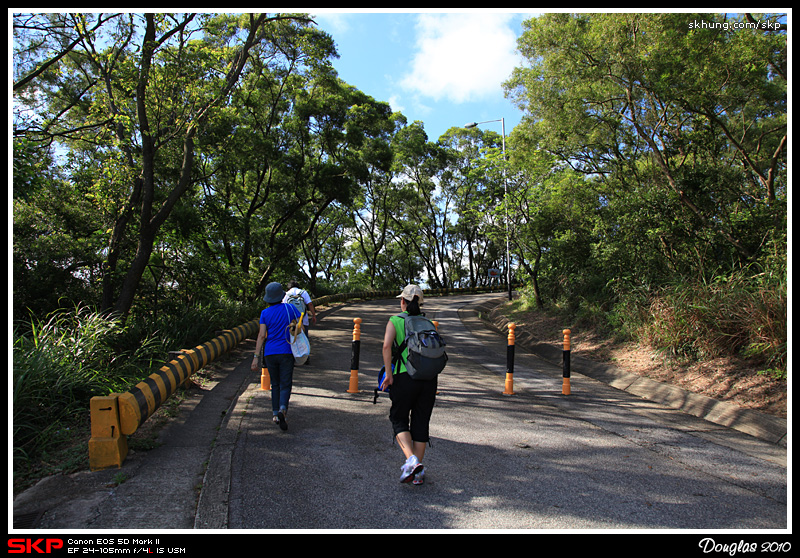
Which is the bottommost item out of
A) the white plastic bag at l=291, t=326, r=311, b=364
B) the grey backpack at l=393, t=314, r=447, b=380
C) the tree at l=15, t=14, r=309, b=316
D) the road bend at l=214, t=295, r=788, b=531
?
the road bend at l=214, t=295, r=788, b=531

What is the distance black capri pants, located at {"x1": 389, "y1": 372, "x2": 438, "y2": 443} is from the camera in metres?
4.38

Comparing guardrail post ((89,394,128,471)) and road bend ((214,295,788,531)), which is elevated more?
guardrail post ((89,394,128,471))

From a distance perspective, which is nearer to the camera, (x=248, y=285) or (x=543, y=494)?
(x=543, y=494)

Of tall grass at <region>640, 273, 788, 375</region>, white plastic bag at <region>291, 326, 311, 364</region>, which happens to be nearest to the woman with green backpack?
white plastic bag at <region>291, 326, 311, 364</region>

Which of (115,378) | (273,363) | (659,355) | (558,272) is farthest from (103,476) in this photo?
(558,272)

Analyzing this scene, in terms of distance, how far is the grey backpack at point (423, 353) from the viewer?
14.1 feet

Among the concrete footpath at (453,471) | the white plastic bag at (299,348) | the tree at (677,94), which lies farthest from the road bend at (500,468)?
the tree at (677,94)

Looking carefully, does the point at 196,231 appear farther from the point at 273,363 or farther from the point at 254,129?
the point at 273,363

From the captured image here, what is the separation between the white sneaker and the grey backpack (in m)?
0.68

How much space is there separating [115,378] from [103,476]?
3.08 m

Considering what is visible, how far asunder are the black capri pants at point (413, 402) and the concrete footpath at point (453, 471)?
462mm

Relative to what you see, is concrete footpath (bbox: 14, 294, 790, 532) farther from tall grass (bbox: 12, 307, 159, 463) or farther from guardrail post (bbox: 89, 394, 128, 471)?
tall grass (bbox: 12, 307, 159, 463)

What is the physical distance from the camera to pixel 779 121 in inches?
583

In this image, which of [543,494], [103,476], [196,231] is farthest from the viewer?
[196,231]
